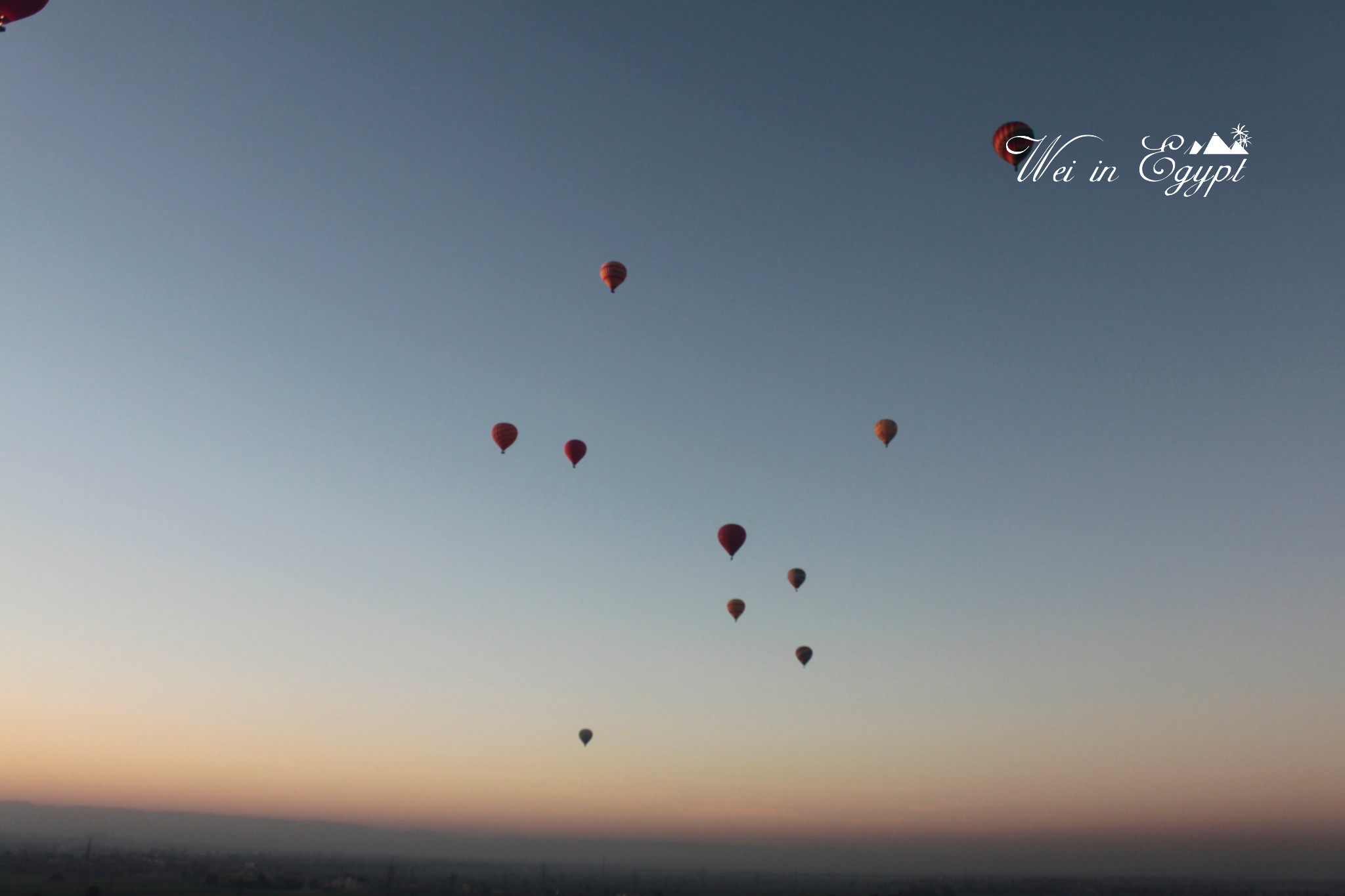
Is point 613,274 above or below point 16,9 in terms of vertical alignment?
above

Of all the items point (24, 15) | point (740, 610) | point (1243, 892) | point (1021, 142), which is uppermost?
point (1021, 142)

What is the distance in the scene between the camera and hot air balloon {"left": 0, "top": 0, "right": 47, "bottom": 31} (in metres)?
19.5

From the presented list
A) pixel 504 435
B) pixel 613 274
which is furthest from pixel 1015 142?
pixel 504 435

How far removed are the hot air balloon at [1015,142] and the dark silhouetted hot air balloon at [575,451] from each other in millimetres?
24534

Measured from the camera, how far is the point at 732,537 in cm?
4688

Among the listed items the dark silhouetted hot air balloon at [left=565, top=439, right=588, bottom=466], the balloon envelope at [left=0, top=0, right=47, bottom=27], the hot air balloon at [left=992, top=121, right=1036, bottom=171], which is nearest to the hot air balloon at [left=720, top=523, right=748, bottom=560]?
the dark silhouetted hot air balloon at [left=565, top=439, right=588, bottom=466]

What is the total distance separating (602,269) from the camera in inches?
1754

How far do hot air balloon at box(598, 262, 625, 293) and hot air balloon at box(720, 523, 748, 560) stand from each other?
14163mm

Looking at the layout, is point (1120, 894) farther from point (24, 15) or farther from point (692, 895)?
point (24, 15)

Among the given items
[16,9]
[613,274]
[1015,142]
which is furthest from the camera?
[613,274]

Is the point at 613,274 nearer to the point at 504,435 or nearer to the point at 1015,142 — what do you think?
the point at 504,435

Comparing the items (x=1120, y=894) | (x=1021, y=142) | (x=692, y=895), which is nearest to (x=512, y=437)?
(x=1021, y=142)

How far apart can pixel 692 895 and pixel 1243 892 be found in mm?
142206

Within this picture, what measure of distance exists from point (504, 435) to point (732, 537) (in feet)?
43.5
